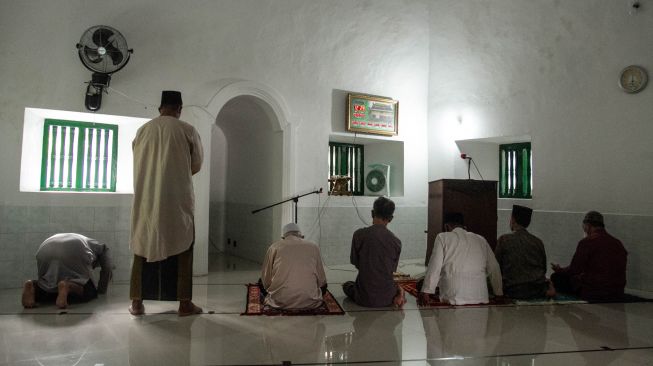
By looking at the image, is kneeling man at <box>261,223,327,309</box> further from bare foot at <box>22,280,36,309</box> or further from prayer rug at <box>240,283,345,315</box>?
bare foot at <box>22,280,36,309</box>

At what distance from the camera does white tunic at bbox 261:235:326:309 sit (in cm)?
353

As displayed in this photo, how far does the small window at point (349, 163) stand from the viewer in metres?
7.34

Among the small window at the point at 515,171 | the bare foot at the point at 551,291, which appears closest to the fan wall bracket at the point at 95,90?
the bare foot at the point at 551,291

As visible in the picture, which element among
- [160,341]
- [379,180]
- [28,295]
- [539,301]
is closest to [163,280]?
[160,341]

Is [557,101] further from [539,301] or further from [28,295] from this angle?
[28,295]

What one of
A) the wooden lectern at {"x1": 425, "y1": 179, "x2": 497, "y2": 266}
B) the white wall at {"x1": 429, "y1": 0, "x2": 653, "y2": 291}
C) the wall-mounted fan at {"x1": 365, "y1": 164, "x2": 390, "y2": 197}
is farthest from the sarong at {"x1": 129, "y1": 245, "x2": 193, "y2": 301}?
the white wall at {"x1": 429, "y1": 0, "x2": 653, "y2": 291}

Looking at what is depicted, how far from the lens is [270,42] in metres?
6.02

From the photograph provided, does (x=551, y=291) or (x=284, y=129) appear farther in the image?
(x=284, y=129)

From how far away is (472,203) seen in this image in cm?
538

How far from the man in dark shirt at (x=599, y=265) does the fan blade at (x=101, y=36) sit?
5.54 m

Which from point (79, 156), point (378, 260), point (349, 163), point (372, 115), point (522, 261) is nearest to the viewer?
point (378, 260)

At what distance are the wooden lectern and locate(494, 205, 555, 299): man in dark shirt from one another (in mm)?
1003

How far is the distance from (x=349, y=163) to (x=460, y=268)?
3.77m

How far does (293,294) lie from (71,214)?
284 centimetres
